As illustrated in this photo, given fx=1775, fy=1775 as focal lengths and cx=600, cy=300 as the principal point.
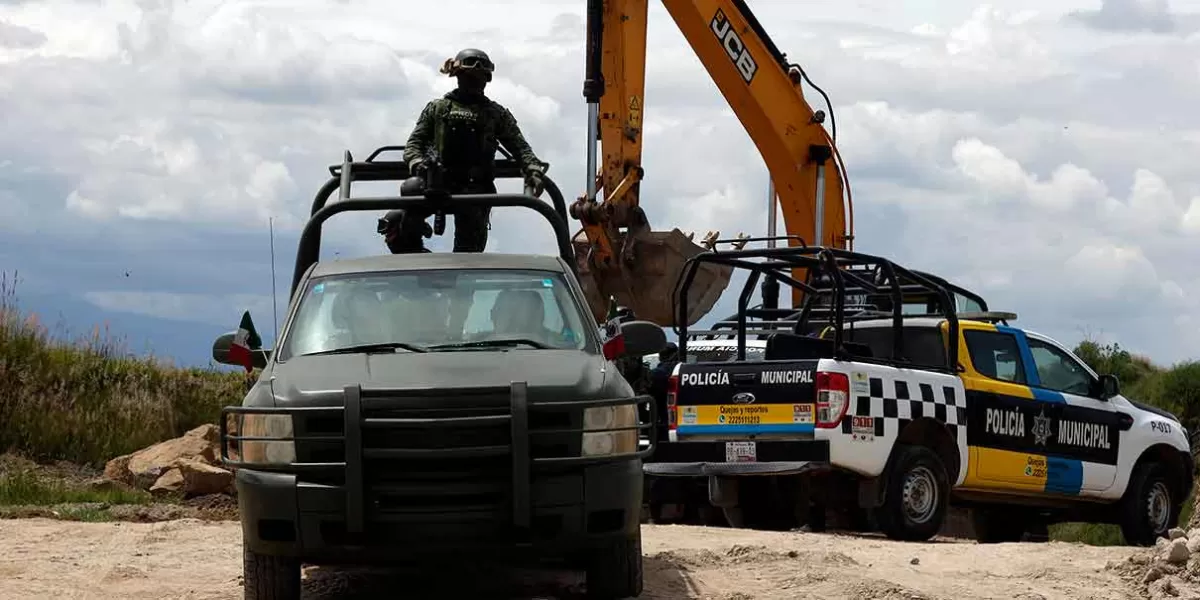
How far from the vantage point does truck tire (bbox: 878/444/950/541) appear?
1255 centimetres

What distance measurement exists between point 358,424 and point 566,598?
1685 millimetres

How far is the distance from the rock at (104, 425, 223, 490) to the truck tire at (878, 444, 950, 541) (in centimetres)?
597

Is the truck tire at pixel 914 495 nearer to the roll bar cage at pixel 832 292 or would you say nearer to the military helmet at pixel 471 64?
the roll bar cage at pixel 832 292

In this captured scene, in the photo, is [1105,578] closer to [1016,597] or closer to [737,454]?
[1016,597]

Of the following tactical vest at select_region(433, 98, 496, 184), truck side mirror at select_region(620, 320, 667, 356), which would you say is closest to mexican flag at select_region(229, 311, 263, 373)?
truck side mirror at select_region(620, 320, 667, 356)

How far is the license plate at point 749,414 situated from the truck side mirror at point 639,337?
148 inches

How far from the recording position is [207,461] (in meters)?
15.4

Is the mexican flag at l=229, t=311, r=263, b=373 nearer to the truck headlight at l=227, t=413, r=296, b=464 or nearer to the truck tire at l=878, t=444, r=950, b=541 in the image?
the truck headlight at l=227, t=413, r=296, b=464

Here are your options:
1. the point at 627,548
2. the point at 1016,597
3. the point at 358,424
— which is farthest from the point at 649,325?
the point at 1016,597

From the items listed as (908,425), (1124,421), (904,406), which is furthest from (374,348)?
(1124,421)

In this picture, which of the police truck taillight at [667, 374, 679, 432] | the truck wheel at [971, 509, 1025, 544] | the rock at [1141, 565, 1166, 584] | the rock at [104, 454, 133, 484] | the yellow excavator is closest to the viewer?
the rock at [1141, 565, 1166, 584]

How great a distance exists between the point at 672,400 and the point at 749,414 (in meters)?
0.73

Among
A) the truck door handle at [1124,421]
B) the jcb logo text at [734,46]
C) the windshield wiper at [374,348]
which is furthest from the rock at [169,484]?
the jcb logo text at [734,46]

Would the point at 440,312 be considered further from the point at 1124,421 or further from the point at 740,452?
the point at 1124,421
